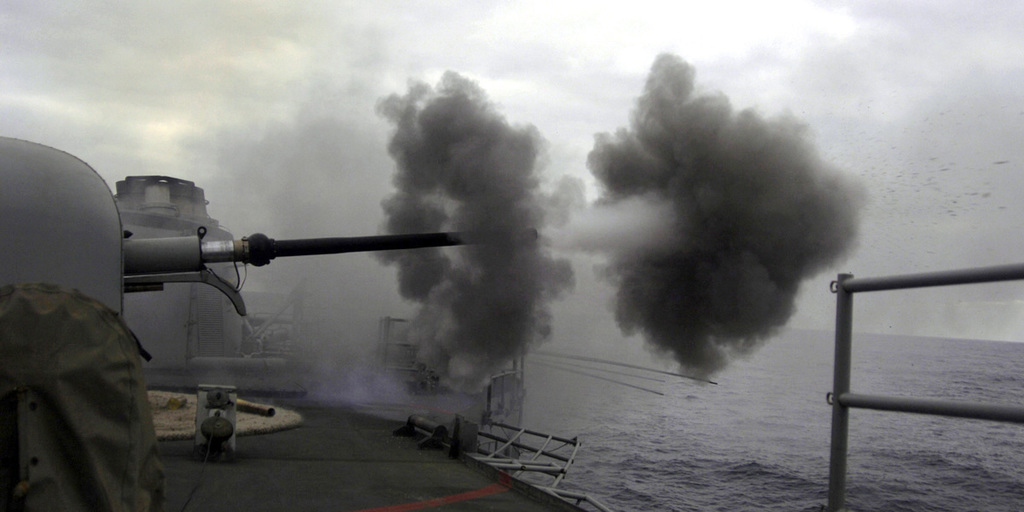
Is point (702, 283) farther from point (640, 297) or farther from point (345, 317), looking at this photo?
point (345, 317)

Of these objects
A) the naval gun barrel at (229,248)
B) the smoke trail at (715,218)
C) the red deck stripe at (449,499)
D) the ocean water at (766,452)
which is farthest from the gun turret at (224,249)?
the ocean water at (766,452)

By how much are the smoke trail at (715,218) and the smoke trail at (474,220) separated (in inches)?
76.7

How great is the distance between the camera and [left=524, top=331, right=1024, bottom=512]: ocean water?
75.2ft

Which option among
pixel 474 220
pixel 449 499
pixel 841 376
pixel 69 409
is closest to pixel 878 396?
pixel 841 376

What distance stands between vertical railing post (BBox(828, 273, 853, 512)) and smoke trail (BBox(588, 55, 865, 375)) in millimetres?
6018

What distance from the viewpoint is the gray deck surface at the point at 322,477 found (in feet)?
21.6

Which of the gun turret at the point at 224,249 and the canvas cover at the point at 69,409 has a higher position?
the gun turret at the point at 224,249

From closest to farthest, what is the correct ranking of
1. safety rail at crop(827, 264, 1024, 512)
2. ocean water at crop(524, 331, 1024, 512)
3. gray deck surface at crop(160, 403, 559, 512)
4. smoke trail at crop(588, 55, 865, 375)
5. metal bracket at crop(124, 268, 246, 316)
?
1. safety rail at crop(827, 264, 1024, 512)
2. metal bracket at crop(124, 268, 246, 316)
3. gray deck surface at crop(160, 403, 559, 512)
4. smoke trail at crop(588, 55, 865, 375)
5. ocean water at crop(524, 331, 1024, 512)

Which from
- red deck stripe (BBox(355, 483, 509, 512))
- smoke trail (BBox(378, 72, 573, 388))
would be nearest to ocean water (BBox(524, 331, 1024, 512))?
smoke trail (BBox(378, 72, 573, 388))

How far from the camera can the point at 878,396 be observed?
2246 millimetres

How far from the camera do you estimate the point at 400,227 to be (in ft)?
47.8

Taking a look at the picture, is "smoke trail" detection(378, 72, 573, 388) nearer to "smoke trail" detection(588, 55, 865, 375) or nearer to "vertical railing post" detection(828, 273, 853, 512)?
"smoke trail" detection(588, 55, 865, 375)

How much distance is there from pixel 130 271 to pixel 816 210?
6.58m

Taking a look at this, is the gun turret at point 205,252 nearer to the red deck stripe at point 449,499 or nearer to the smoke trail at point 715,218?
the red deck stripe at point 449,499
